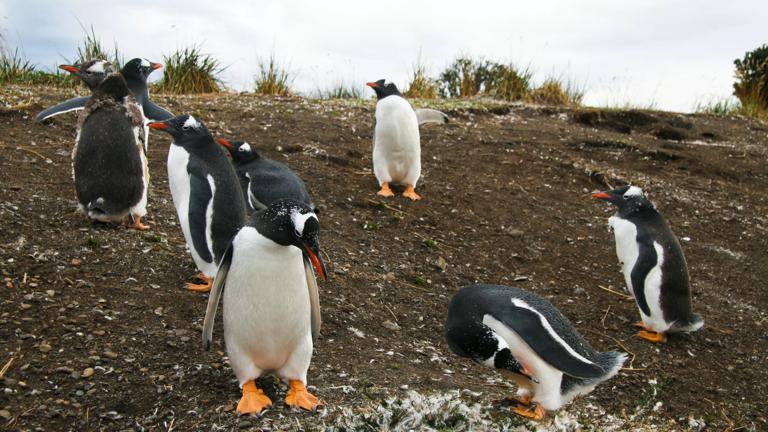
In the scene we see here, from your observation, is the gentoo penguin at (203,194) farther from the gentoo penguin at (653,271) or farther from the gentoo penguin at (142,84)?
the gentoo penguin at (653,271)

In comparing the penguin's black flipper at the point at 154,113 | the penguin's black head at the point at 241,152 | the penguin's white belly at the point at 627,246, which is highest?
the penguin's black flipper at the point at 154,113

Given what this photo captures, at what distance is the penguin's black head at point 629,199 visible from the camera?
5266mm

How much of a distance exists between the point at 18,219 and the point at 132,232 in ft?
2.22

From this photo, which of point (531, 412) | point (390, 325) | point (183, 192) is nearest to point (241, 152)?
point (183, 192)

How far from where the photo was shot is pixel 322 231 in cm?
556

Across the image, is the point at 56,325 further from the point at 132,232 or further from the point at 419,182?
the point at 419,182

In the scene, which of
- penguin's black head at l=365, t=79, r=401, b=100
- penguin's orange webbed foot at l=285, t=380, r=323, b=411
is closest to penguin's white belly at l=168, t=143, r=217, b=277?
penguin's orange webbed foot at l=285, t=380, r=323, b=411

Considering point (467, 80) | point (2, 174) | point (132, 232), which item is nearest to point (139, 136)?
point (132, 232)

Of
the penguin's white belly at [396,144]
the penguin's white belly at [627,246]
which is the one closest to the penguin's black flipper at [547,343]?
the penguin's white belly at [627,246]

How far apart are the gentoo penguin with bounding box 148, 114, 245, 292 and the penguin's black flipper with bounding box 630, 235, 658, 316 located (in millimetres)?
2720

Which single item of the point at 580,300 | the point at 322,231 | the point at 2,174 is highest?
the point at 2,174

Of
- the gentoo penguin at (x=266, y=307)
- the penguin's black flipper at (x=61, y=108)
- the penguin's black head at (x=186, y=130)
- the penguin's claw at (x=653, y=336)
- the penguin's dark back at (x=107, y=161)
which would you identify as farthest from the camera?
the penguin's black flipper at (x=61, y=108)

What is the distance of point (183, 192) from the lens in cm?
422

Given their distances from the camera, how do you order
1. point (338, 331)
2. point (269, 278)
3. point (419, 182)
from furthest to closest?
point (419, 182), point (338, 331), point (269, 278)
